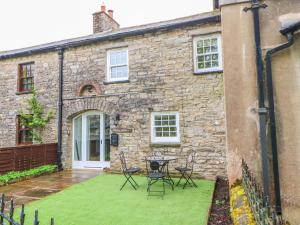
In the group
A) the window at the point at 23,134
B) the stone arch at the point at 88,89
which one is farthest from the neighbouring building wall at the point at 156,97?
the window at the point at 23,134

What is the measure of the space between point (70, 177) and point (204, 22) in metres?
7.74

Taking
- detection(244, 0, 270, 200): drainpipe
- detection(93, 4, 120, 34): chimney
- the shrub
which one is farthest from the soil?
detection(93, 4, 120, 34): chimney

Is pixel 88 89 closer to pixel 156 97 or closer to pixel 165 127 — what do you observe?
pixel 156 97

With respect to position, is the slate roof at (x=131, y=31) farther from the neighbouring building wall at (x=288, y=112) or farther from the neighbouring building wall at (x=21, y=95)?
the neighbouring building wall at (x=288, y=112)

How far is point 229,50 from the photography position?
4.99m

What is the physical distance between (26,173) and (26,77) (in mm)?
5641

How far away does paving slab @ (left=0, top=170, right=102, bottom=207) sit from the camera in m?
6.67

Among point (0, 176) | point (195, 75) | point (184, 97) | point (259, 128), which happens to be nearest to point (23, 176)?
point (0, 176)

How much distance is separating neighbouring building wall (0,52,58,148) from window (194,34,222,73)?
22.0ft

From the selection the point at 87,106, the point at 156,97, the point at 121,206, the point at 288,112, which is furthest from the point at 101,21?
the point at 288,112

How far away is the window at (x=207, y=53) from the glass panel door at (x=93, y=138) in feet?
16.5

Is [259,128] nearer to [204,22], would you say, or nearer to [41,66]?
[204,22]

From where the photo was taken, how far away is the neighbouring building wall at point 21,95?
11602mm

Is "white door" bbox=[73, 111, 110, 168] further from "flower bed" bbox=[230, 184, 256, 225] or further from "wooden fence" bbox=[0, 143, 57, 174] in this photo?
"flower bed" bbox=[230, 184, 256, 225]
